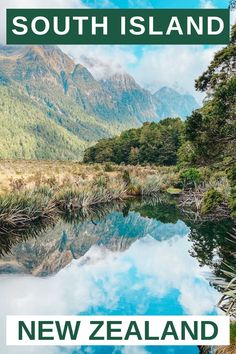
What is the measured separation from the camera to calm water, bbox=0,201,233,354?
24.0 ft

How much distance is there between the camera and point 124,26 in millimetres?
11062

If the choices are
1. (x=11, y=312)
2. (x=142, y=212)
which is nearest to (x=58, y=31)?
(x=11, y=312)

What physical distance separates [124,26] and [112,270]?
17.6 feet

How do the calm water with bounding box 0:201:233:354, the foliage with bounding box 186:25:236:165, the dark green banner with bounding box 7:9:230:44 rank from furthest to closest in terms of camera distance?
the foliage with bounding box 186:25:236:165
the dark green banner with bounding box 7:9:230:44
the calm water with bounding box 0:201:233:354

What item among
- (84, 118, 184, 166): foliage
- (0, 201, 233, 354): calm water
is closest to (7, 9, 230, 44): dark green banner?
(0, 201, 233, 354): calm water

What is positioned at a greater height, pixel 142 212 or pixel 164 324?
pixel 142 212

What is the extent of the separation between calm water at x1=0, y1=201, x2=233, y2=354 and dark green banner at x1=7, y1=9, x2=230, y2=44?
16.0ft

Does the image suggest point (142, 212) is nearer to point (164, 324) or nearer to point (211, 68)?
point (211, 68)

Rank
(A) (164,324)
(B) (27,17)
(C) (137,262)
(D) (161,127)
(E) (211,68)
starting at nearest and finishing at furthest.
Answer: (A) (164,324)
(C) (137,262)
(B) (27,17)
(E) (211,68)
(D) (161,127)

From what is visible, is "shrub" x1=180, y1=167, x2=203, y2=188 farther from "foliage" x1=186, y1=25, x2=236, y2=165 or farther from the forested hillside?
"foliage" x1=186, y1=25, x2=236, y2=165

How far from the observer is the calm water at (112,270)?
732cm

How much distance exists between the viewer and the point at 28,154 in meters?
105

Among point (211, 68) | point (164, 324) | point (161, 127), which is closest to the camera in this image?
point (164, 324)

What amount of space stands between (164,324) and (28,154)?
102 meters
